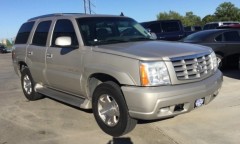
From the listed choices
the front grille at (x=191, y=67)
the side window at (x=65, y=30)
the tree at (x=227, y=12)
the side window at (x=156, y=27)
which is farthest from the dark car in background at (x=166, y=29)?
the tree at (x=227, y=12)

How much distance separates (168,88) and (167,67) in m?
0.29

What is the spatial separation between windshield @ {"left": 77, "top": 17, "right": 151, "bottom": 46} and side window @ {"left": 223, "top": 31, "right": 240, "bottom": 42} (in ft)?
17.5

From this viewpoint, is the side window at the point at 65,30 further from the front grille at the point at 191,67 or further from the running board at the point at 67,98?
the front grille at the point at 191,67

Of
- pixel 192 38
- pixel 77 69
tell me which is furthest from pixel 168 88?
pixel 192 38

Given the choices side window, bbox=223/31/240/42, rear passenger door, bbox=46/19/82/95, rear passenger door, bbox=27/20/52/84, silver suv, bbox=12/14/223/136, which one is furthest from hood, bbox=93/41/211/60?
side window, bbox=223/31/240/42

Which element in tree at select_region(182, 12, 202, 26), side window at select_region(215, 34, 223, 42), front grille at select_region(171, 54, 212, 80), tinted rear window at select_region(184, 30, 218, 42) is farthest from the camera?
tree at select_region(182, 12, 202, 26)

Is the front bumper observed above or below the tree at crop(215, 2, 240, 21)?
below

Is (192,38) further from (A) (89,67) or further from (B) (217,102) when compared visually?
(A) (89,67)

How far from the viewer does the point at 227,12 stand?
84938mm

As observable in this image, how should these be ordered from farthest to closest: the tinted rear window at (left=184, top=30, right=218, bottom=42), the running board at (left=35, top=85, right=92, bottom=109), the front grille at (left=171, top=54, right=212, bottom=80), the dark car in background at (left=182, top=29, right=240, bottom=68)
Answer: the tinted rear window at (left=184, top=30, right=218, bottom=42) < the dark car in background at (left=182, top=29, right=240, bottom=68) < the running board at (left=35, top=85, right=92, bottom=109) < the front grille at (left=171, top=54, right=212, bottom=80)

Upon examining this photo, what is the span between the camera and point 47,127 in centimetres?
607

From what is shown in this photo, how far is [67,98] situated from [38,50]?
1408 millimetres

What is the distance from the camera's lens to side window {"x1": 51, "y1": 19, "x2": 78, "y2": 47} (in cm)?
620

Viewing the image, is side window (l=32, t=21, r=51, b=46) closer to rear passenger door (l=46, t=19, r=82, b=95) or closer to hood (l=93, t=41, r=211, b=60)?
rear passenger door (l=46, t=19, r=82, b=95)
